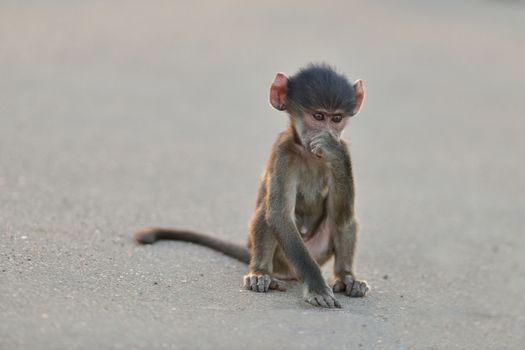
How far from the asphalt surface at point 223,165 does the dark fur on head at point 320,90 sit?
3.87 feet

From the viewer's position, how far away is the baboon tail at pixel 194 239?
7320 mm

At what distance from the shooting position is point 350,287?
6488mm

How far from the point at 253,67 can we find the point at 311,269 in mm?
9944

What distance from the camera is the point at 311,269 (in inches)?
241

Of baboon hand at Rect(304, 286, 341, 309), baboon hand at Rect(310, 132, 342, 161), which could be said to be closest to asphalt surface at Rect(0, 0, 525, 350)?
baboon hand at Rect(304, 286, 341, 309)

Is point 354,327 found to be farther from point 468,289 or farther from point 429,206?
point 429,206

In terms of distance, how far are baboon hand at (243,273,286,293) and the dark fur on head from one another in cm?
106

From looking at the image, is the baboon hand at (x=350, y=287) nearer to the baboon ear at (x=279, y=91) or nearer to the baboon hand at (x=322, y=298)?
the baboon hand at (x=322, y=298)

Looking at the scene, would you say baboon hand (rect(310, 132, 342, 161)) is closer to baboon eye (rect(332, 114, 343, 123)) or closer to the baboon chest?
baboon eye (rect(332, 114, 343, 123))

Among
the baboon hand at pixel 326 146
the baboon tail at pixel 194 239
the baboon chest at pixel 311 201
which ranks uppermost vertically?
the baboon hand at pixel 326 146

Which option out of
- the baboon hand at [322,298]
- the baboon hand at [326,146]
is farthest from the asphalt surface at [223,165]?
the baboon hand at [326,146]

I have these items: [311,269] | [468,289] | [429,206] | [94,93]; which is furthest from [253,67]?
[311,269]

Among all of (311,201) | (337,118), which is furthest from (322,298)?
(337,118)

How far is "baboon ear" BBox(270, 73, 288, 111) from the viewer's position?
650 centimetres
